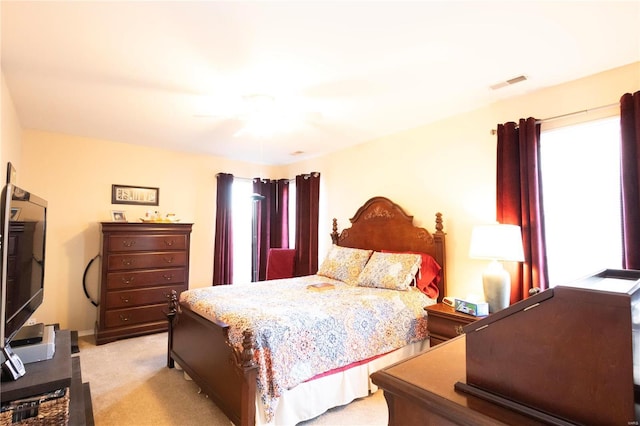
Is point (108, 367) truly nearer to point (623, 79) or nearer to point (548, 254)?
point (548, 254)

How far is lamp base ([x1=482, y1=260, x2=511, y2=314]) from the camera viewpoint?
2477 millimetres

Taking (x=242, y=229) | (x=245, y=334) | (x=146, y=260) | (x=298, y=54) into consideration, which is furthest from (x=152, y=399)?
(x=242, y=229)

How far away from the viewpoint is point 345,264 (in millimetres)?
3689

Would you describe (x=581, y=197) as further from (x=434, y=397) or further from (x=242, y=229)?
(x=242, y=229)

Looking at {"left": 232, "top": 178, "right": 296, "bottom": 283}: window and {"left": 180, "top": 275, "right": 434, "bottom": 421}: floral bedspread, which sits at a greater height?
{"left": 232, "top": 178, "right": 296, "bottom": 283}: window

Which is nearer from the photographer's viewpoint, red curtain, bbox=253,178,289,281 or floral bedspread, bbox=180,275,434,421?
floral bedspread, bbox=180,275,434,421

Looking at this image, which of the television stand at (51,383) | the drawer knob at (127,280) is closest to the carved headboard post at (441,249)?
the television stand at (51,383)

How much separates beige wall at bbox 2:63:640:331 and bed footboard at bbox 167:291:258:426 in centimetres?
190

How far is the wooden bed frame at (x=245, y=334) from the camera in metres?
1.88

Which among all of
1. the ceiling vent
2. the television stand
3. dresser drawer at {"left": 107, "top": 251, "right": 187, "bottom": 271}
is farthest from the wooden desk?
dresser drawer at {"left": 107, "top": 251, "right": 187, "bottom": 271}

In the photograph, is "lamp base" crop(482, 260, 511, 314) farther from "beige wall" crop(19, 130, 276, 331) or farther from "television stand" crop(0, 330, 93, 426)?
"beige wall" crop(19, 130, 276, 331)

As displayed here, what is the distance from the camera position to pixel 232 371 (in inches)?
82.5

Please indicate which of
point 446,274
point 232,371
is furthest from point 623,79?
point 232,371

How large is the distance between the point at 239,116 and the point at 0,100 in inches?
69.9
